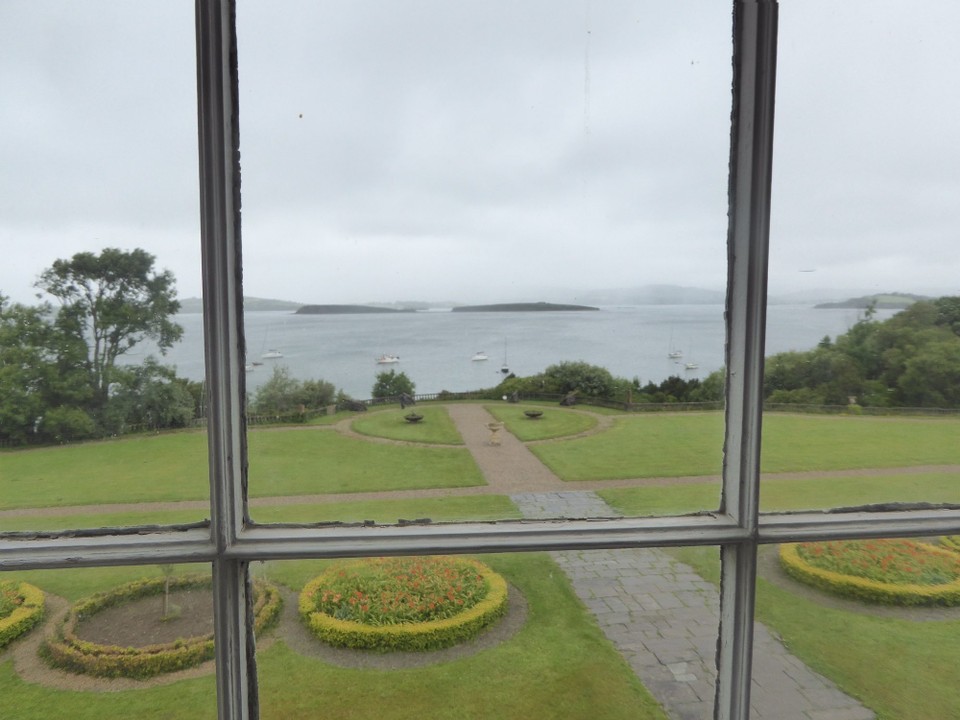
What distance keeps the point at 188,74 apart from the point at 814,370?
1.51 meters

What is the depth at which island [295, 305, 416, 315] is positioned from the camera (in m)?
1.28

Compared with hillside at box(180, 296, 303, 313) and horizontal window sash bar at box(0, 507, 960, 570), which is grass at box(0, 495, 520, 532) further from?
hillside at box(180, 296, 303, 313)

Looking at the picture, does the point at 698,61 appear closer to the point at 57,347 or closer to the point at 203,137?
the point at 203,137

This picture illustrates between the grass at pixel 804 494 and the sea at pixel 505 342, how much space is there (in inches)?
10.5

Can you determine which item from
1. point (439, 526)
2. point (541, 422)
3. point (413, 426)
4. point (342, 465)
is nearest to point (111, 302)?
point (342, 465)

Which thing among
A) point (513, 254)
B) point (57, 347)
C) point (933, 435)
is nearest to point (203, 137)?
point (57, 347)

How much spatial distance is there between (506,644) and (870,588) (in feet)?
2.79

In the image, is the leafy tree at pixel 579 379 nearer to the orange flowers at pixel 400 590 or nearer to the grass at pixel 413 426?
the grass at pixel 413 426

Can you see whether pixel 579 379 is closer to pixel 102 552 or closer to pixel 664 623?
pixel 664 623

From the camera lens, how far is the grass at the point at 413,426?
1.39 m

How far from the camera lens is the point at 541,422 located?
1.43 metres

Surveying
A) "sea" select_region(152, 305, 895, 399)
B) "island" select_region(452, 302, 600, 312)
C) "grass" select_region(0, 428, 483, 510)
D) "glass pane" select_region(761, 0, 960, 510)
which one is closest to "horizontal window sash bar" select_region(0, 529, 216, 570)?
"grass" select_region(0, 428, 483, 510)

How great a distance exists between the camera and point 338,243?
4.45 feet

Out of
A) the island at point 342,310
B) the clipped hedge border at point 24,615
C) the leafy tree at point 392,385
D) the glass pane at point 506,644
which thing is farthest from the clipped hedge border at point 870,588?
the clipped hedge border at point 24,615
